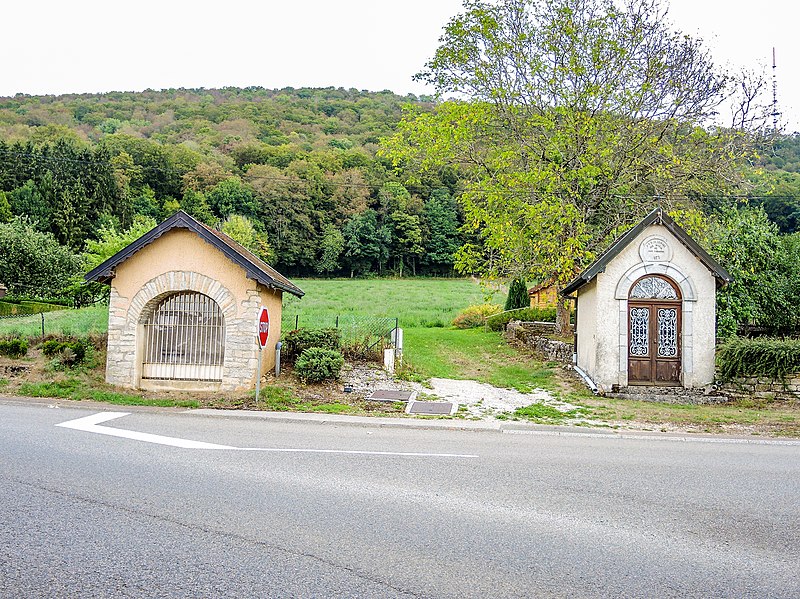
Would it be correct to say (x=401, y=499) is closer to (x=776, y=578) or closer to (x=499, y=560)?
(x=499, y=560)

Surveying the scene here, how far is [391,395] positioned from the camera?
15.9 meters

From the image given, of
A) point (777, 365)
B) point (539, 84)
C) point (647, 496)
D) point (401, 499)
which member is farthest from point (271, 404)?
point (539, 84)

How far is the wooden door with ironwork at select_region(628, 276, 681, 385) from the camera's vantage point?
17359 millimetres

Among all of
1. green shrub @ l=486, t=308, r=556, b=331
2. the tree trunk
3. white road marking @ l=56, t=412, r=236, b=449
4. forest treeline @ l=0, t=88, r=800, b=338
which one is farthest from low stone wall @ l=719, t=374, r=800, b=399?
forest treeline @ l=0, t=88, r=800, b=338

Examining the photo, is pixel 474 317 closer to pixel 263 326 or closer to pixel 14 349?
pixel 263 326

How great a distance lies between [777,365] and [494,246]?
32.6ft

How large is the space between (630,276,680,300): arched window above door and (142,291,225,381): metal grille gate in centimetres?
1109

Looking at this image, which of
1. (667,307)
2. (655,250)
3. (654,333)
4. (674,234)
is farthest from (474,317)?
(674,234)

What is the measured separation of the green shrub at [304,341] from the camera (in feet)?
58.0

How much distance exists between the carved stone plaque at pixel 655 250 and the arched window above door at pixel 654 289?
1.75 ft

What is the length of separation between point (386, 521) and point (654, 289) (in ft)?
45.0

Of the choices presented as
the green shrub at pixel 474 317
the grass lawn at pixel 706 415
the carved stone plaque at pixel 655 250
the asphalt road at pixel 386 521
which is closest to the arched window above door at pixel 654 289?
the carved stone plaque at pixel 655 250

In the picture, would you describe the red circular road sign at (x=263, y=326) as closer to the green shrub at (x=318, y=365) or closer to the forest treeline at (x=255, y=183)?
the green shrub at (x=318, y=365)

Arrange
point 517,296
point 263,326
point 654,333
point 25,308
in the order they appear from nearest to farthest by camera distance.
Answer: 1. point 263,326
2. point 654,333
3. point 517,296
4. point 25,308
